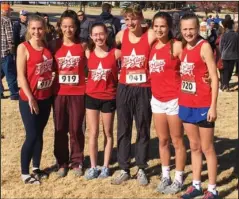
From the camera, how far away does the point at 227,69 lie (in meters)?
10.4

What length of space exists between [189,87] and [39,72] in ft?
4.82

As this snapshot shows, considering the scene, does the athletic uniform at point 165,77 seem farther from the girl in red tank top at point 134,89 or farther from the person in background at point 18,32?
the person in background at point 18,32

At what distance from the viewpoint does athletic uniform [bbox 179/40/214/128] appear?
147 inches

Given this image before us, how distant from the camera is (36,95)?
4.30m

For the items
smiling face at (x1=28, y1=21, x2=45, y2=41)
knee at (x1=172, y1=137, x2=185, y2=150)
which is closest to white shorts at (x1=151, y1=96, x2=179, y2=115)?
knee at (x1=172, y1=137, x2=185, y2=150)

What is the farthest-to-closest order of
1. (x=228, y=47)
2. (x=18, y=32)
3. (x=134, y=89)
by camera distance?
(x=228, y=47) < (x=18, y=32) < (x=134, y=89)

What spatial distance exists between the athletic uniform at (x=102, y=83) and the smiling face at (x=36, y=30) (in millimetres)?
548

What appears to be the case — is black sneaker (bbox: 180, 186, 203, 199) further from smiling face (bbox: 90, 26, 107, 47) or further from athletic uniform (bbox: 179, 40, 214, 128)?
smiling face (bbox: 90, 26, 107, 47)

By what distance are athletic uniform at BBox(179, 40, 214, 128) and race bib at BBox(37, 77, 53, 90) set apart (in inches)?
53.3

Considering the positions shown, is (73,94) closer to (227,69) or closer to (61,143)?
(61,143)

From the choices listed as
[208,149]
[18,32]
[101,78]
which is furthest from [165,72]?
[18,32]

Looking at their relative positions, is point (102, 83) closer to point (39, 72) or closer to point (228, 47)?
point (39, 72)

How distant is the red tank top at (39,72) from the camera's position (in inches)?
165

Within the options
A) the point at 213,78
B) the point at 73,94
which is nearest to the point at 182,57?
the point at 213,78
